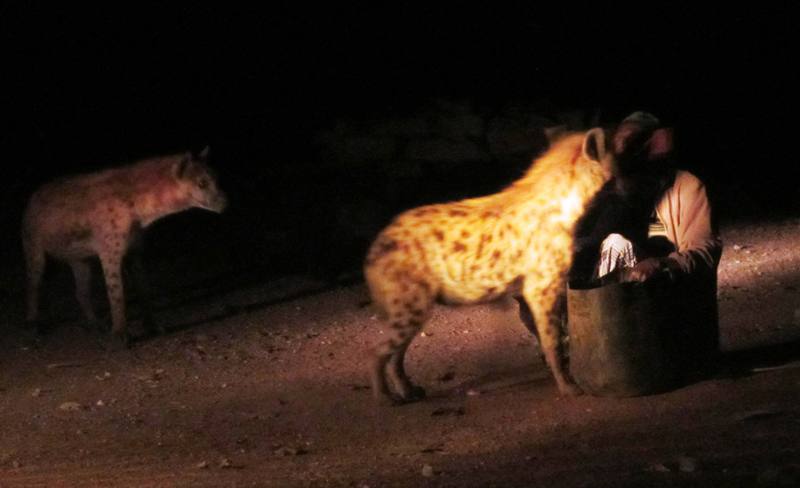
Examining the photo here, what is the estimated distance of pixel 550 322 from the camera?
414 centimetres

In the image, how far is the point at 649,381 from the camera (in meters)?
3.93

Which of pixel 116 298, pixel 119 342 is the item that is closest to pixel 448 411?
pixel 119 342

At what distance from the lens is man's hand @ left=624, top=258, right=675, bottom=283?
12.7ft

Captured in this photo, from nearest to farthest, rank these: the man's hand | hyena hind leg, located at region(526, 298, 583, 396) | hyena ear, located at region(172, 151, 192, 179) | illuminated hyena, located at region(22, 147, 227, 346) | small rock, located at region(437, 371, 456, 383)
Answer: the man's hand → hyena hind leg, located at region(526, 298, 583, 396) → small rock, located at region(437, 371, 456, 383) → illuminated hyena, located at region(22, 147, 227, 346) → hyena ear, located at region(172, 151, 192, 179)

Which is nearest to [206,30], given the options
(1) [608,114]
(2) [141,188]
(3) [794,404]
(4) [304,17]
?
(4) [304,17]

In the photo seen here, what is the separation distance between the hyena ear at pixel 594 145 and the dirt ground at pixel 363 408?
75 centimetres

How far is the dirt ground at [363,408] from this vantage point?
11.2 feet

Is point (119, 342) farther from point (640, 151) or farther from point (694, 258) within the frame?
point (694, 258)

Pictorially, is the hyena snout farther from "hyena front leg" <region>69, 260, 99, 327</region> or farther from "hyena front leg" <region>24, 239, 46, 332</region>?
"hyena front leg" <region>24, 239, 46, 332</region>

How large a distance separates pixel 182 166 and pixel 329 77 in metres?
4.43

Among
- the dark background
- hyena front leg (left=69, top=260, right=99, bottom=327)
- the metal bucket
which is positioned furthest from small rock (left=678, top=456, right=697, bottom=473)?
the dark background

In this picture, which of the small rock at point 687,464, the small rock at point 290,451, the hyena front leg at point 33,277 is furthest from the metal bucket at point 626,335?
the hyena front leg at point 33,277

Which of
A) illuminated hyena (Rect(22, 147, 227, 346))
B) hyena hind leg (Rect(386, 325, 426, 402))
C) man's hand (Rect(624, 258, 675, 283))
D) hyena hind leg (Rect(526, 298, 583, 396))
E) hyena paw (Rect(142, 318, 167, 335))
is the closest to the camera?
man's hand (Rect(624, 258, 675, 283))

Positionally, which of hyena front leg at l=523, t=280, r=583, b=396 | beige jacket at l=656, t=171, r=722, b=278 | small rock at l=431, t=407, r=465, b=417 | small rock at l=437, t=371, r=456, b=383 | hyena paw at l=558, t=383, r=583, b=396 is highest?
beige jacket at l=656, t=171, r=722, b=278
